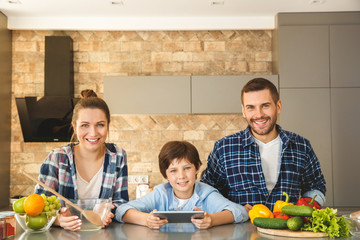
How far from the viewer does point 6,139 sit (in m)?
4.41

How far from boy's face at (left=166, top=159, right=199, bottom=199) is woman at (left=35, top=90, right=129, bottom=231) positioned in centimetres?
23

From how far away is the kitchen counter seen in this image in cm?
149

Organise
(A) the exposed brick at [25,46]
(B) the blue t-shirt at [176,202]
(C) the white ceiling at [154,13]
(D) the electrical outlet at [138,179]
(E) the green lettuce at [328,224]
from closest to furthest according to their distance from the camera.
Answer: (E) the green lettuce at [328,224]
(B) the blue t-shirt at [176,202]
(C) the white ceiling at [154,13]
(D) the electrical outlet at [138,179]
(A) the exposed brick at [25,46]

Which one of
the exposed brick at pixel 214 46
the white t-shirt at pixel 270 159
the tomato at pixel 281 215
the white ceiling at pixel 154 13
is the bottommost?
the tomato at pixel 281 215

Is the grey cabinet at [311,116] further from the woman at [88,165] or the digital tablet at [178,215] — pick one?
the digital tablet at [178,215]

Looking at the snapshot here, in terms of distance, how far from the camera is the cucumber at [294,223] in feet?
4.94

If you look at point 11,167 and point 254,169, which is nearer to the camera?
point 254,169

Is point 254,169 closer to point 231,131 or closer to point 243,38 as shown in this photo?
point 231,131

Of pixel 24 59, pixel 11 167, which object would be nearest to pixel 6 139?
pixel 11 167

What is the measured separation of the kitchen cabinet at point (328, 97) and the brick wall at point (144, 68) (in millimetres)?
441

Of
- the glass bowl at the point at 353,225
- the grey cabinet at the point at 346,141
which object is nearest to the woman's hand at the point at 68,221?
the glass bowl at the point at 353,225

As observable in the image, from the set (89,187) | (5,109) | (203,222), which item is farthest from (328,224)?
(5,109)

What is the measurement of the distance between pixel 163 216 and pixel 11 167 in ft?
11.2

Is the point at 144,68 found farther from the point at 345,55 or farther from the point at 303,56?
the point at 345,55
